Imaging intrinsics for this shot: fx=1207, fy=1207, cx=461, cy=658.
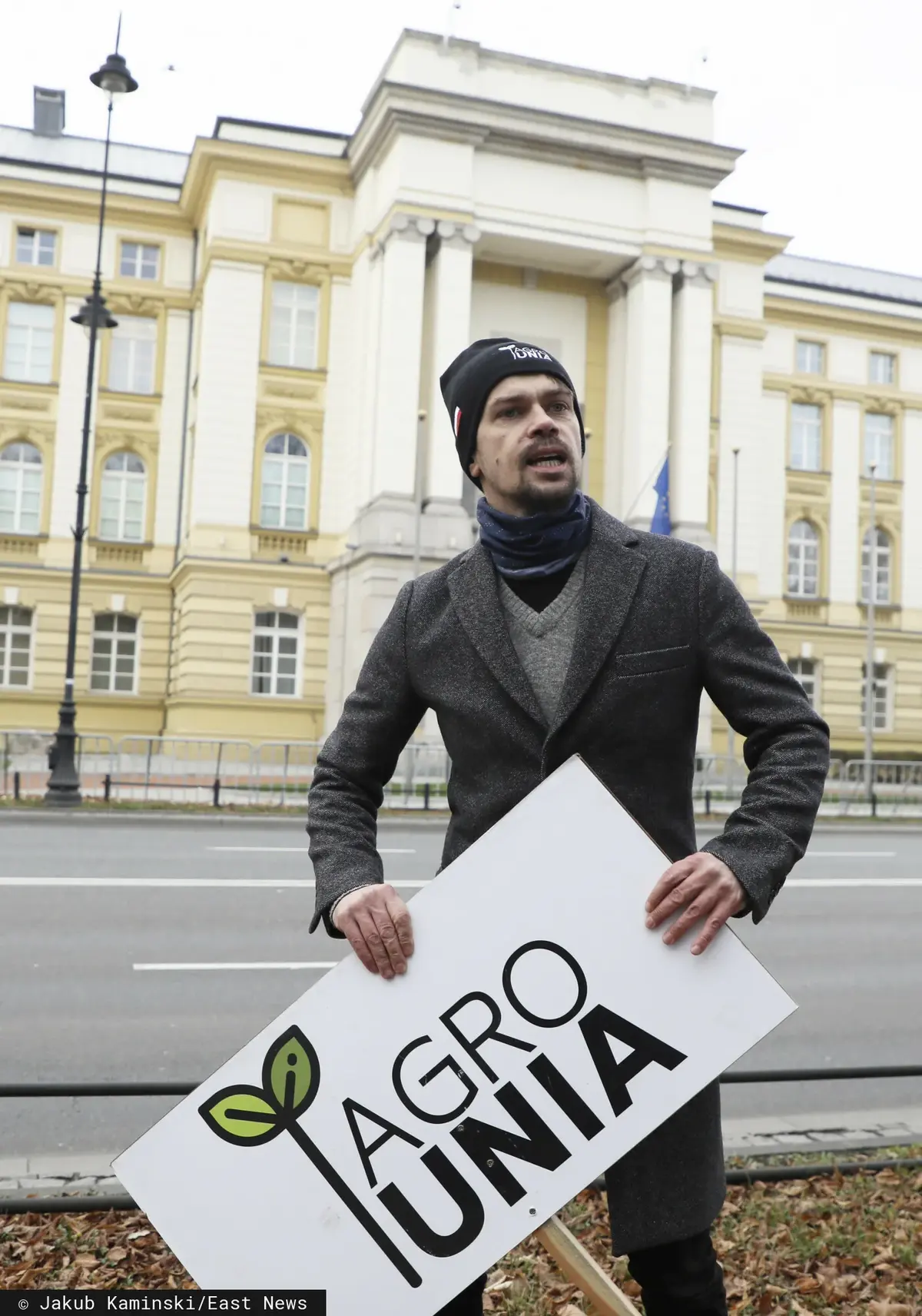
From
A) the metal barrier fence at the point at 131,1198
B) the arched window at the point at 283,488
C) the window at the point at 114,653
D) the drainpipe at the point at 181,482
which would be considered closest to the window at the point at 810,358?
the arched window at the point at 283,488

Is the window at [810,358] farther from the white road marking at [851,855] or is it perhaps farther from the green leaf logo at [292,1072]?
the green leaf logo at [292,1072]

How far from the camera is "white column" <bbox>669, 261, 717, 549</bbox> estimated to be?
33812mm

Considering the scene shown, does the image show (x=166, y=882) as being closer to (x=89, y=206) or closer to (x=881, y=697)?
(x=89, y=206)

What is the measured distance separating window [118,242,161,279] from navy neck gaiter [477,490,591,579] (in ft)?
122

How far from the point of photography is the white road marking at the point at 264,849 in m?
14.6

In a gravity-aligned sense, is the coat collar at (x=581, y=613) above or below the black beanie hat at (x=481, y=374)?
below

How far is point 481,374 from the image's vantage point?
7.72 ft

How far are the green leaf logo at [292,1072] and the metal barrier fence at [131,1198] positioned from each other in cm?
155

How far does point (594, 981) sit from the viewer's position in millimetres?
1995

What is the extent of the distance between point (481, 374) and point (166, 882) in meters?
10.3

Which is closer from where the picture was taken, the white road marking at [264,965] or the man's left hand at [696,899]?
the man's left hand at [696,899]

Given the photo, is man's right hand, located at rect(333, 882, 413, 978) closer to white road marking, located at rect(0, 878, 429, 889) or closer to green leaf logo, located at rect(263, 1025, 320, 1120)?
green leaf logo, located at rect(263, 1025, 320, 1120)

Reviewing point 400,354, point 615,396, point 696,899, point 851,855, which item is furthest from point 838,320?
point 696,899

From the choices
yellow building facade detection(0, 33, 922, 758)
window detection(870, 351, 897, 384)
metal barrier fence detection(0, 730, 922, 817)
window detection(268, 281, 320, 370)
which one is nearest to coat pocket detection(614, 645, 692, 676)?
metal barrier fence detection(0, 730, 922, 817)
